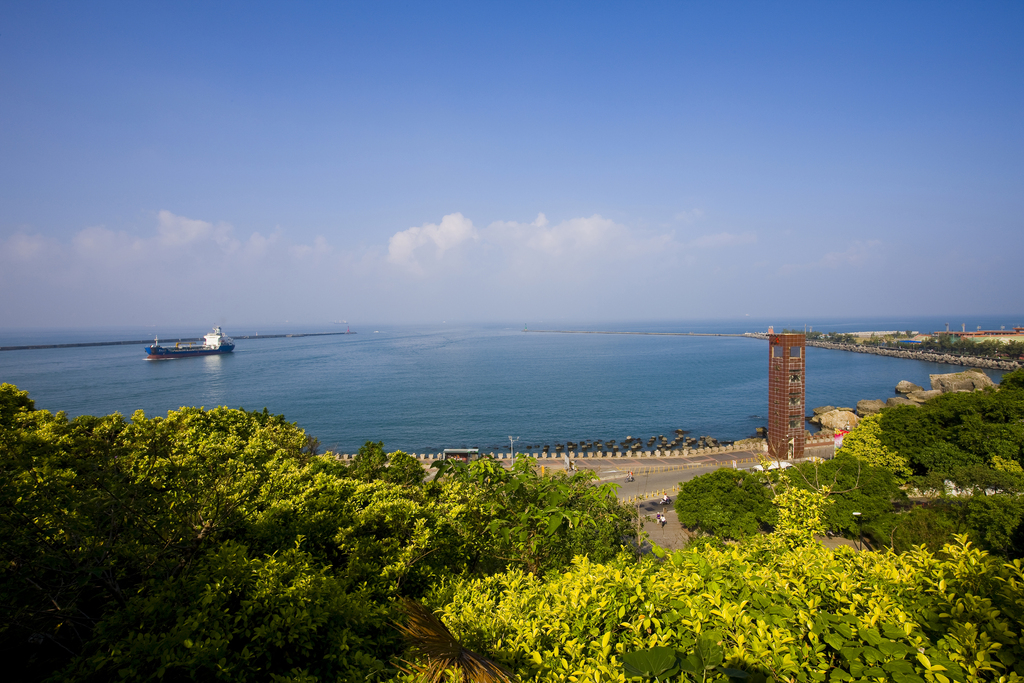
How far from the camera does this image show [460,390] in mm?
64375

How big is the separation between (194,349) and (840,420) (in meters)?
122

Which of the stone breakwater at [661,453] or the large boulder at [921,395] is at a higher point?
the large boulder at [921,395]

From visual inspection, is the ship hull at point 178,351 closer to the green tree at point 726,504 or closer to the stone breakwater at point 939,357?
the green tree at point 726,504

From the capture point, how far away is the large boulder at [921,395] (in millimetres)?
51319

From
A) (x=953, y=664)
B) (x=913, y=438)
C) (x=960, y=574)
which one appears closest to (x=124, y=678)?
(x=953, y=664)

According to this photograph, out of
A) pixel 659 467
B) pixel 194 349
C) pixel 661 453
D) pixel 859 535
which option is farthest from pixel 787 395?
pixel 194 349

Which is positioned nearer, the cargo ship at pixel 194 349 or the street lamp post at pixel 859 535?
the street lamp post at pixel 859 535

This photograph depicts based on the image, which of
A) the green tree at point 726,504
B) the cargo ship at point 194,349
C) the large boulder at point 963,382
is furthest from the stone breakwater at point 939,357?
the cargo ship at point 194,349

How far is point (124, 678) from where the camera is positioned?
3.89 meters

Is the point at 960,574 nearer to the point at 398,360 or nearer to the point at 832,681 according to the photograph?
the point at 832,681

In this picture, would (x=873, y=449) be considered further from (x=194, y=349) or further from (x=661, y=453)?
(x=194, y=349)

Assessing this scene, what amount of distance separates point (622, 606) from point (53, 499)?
652cm

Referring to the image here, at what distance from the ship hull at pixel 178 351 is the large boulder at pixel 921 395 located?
12958 cm

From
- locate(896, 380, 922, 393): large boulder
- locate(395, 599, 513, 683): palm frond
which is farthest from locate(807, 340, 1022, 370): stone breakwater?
A: locate(395, 599, 513, 683): palm frond
